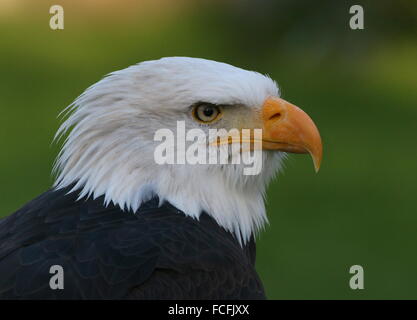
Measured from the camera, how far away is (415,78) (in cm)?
1069

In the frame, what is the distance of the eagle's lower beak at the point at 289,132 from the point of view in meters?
3.81

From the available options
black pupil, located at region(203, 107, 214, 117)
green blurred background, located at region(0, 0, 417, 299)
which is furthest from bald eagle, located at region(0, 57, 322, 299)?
green blurred background, located at region(0, 0, 417, 299)

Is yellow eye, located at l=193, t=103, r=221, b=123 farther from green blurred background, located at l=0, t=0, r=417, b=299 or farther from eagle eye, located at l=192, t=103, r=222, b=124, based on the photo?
green blurred background, located at l=0, t=0, r=417, b=299

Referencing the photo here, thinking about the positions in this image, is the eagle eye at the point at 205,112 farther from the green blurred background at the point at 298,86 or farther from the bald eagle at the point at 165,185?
the green blurred background at the point at 298,86

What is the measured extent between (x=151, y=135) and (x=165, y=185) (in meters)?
0.21

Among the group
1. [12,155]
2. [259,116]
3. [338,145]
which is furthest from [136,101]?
[338,145]

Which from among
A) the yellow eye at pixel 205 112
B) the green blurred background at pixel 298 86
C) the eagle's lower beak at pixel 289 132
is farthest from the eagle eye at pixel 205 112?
the green blurred background at pixel 298 86

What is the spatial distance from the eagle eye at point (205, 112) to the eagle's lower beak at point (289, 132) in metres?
0.21

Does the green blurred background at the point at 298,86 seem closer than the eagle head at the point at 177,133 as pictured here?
No

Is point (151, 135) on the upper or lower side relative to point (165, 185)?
upper

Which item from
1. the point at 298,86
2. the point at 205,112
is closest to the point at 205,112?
the point at 205,112

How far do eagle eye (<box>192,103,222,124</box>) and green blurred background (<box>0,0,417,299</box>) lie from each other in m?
3.73

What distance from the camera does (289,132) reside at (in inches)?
150

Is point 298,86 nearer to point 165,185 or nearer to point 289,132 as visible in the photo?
point 289,132
